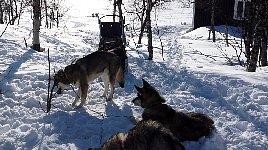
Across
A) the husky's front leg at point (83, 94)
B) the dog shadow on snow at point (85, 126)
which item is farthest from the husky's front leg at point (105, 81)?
the dog shadow on snow at point (85, 126)

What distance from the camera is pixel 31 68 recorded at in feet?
34.0

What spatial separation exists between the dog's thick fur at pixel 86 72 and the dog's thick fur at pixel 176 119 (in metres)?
2.02

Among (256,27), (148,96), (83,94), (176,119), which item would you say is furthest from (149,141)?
(256,27)

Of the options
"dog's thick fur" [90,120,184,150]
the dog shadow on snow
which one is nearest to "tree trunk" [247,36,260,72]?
the dog shadow on snow

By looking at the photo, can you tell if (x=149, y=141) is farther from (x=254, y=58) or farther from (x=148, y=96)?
(x=254, y=58)

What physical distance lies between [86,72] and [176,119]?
9.20 ft

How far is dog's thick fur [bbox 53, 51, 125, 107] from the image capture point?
770cm

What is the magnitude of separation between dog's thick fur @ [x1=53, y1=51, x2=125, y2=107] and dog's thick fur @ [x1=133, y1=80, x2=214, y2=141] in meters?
2.02

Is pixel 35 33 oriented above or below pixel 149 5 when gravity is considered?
below

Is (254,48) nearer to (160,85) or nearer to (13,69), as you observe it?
(160,85)

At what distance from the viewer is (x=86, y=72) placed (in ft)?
25.4

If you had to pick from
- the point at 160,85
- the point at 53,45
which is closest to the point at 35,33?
the point at 53,45

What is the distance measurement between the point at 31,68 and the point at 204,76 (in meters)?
4.90

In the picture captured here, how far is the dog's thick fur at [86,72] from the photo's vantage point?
25.3 feet
